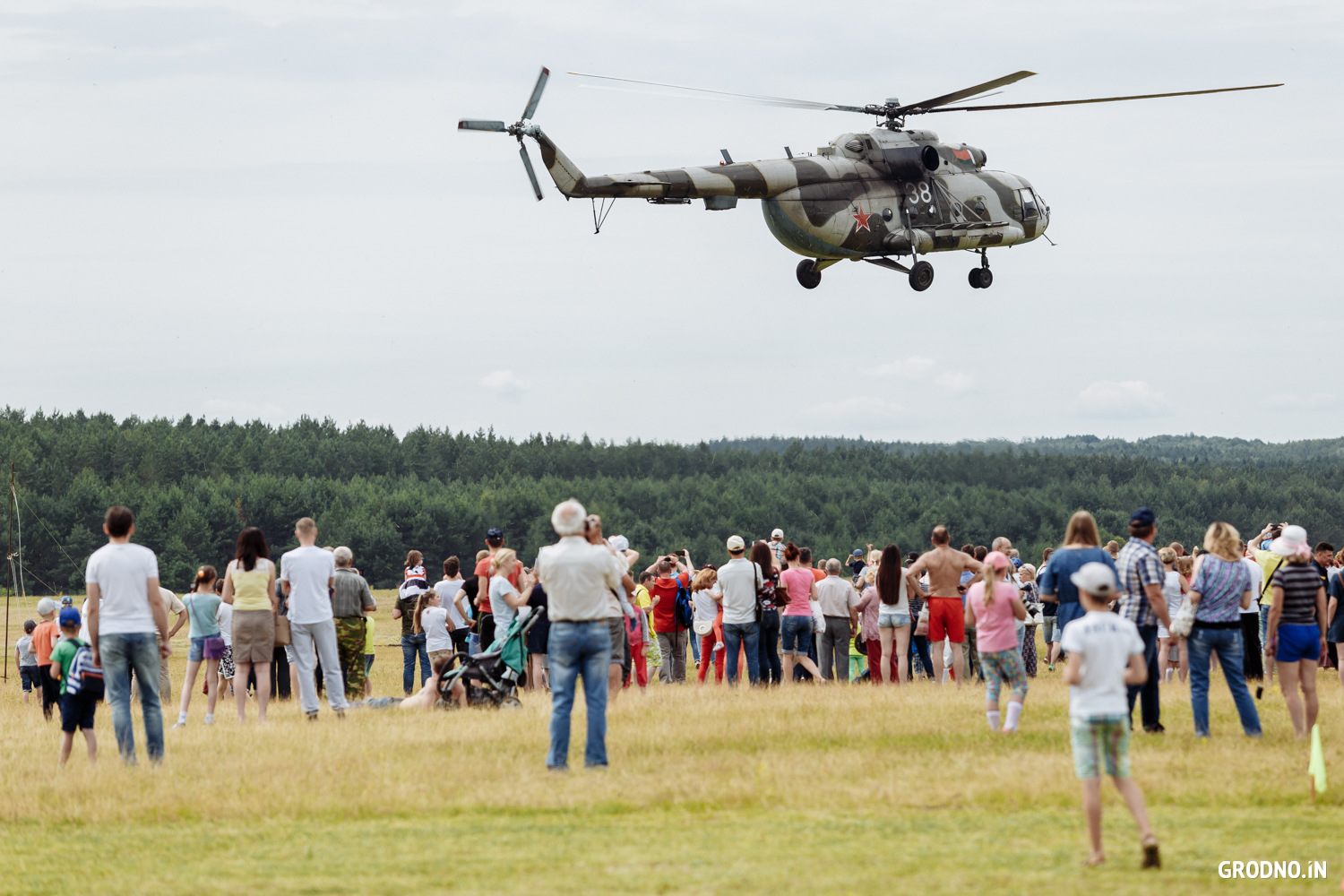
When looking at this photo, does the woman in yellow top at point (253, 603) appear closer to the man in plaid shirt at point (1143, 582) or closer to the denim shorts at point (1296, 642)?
the man in plaid shirt at point (1143, 582)

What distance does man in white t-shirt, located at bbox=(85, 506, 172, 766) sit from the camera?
34.5ft

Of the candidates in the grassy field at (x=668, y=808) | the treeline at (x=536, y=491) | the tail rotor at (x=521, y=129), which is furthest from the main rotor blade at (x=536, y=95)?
the treeline at (x=536, y=491)

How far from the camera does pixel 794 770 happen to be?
998cm

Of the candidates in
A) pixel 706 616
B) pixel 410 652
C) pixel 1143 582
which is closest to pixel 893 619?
pixel 706 616

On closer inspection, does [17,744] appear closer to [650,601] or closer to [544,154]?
[650,601]

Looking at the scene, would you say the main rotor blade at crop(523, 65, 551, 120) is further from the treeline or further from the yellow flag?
the treeline

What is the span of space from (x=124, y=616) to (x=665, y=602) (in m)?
7.28

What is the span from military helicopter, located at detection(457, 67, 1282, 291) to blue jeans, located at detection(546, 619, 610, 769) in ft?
36.8

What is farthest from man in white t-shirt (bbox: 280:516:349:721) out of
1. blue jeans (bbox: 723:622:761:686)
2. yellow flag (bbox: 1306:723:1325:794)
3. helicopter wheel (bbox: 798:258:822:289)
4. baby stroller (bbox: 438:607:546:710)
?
helicopter wheel (bbox: 798:258:822:289)

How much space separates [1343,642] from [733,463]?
489 ft

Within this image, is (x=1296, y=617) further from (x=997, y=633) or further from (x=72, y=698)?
(x=72, y=698)

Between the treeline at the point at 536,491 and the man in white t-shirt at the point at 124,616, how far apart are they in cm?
8309

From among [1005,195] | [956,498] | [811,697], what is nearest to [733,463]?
[956,498]

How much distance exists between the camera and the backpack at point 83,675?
35.7 ft
